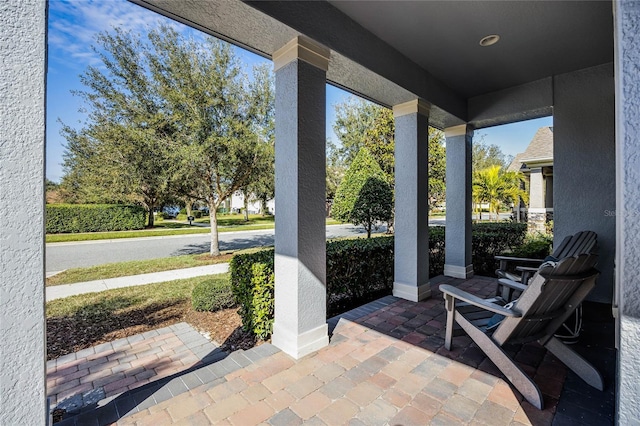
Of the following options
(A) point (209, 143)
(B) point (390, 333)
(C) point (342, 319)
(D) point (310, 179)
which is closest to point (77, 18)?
(A) point (209, 143)

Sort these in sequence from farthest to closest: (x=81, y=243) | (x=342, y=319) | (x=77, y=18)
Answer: (x=81, y=243), (x=77, y=18), (x=342, y=319)

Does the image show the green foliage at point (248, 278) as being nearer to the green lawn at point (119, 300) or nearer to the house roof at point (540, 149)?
the green lawn at point (119, 300)

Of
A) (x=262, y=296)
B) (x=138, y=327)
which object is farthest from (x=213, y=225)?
(x=262, y=296)

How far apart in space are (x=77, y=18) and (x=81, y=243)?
32.3ft

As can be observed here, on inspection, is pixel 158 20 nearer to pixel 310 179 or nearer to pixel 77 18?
pixel 77 18

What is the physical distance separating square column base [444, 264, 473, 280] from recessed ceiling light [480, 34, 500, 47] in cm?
358

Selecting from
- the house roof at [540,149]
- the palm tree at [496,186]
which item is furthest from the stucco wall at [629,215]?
the palm tree at [496,186]

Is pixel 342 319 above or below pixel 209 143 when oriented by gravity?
below

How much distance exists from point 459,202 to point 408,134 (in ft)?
6.14

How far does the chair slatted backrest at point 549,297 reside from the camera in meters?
1.98

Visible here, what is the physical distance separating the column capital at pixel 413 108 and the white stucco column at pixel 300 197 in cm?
184

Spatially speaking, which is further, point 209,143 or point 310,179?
point 209,143

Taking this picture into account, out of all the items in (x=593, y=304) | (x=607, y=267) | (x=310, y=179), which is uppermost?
(x=310, y=179)

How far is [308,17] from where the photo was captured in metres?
2.58
